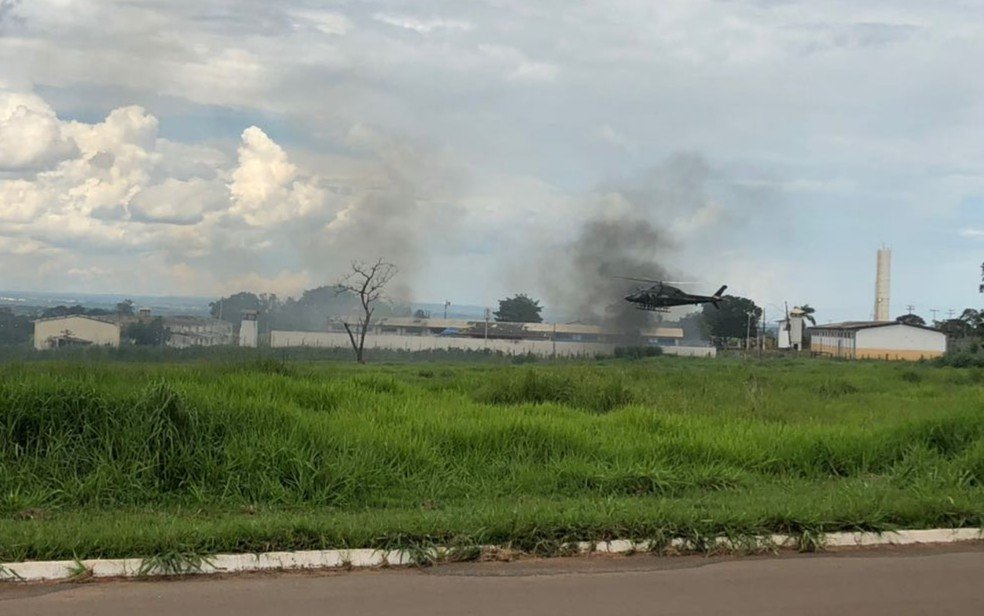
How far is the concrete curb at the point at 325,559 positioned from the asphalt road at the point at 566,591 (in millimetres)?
132

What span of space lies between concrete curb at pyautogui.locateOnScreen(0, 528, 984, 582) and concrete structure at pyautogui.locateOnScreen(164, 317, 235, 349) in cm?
1863

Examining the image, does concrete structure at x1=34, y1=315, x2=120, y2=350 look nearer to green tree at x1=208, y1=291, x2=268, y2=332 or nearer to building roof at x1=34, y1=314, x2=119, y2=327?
building roof at x1=34, y1=314, x2=119, y2=327

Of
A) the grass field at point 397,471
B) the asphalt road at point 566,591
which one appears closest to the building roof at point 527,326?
the grass field at point 397,471

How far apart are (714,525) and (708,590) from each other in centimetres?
124

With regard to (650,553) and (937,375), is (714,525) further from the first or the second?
(937,375)

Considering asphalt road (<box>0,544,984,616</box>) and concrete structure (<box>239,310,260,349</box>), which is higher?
concrete structure (<box>239,310,260,349</box>)

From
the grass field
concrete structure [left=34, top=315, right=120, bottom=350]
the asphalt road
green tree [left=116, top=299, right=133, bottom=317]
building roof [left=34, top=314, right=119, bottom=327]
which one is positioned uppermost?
green tree [left=116, top=299, right=133, bottom=317]

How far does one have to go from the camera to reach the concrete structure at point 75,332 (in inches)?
829

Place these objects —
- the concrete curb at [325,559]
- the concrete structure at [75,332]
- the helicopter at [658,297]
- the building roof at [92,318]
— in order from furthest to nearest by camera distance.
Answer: the helicopter at [658,297]
the building roof at [92,318]
the concrete structure at [75,332]
the concrete curb at [325,559]

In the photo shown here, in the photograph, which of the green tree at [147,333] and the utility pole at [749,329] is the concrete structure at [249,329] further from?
the utility pole at [749,329]

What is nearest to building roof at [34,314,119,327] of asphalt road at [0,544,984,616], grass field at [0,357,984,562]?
grass field at [0,357,984,562]

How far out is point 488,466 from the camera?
9875 millimetres

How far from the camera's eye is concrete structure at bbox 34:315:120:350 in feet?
69.1

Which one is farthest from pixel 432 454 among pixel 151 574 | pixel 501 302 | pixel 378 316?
pixel 501 302
